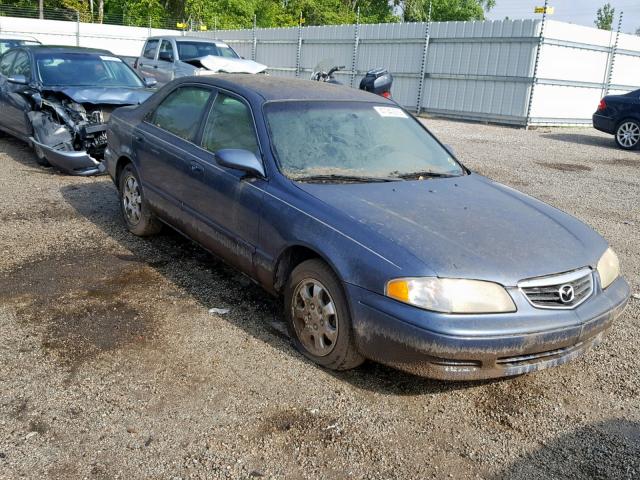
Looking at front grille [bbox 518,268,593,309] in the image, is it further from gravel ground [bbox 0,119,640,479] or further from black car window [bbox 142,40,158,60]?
black car window [bbox 142,40,158,60]

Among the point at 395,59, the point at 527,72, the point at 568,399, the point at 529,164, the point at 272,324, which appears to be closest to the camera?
the point at 568,399

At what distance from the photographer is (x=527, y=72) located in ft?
53.8

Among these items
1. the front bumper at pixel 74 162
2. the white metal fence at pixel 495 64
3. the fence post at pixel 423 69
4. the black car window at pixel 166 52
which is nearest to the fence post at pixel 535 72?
the white metal fence at pixel 495 64

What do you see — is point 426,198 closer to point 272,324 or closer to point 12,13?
point 272,324

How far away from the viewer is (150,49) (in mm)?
15898

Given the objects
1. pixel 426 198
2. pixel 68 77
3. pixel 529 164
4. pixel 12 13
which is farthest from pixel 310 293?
pixel 12 13

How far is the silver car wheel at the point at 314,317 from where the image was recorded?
3383 millimetres

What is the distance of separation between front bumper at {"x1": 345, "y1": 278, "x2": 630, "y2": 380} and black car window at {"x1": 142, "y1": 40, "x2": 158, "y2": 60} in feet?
46.3

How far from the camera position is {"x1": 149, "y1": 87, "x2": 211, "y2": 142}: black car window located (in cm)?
478

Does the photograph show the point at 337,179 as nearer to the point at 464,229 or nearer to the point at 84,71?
the point at 464,229

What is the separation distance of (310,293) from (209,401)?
819 mm

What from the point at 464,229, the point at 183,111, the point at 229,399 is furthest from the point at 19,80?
the point at 464,229

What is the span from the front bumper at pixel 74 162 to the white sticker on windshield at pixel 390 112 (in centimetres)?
451

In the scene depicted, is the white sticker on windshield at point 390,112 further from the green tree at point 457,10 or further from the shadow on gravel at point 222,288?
the green tree at point 457,10
